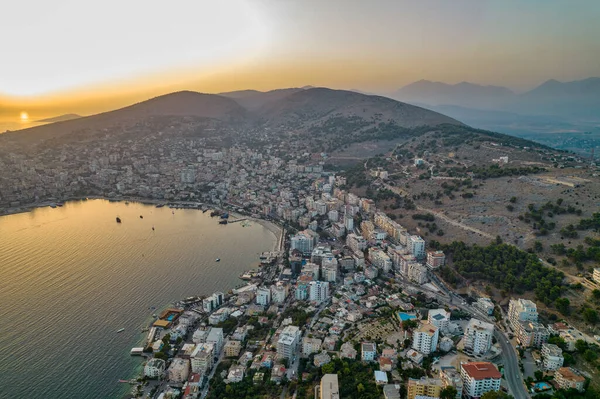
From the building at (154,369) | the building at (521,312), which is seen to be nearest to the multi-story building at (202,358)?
the building at (154,369)

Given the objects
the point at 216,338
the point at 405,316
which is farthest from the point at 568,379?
the point at 216,338

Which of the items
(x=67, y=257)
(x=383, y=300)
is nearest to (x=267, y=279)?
(x=383, y=300)

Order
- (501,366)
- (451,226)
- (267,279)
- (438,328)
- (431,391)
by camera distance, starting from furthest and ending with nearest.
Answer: (451,226), (267,279), (438,328), (501,366), (431,391)

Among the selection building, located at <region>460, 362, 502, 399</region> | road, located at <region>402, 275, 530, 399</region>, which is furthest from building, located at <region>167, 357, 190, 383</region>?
road, located at <region>402, 275, 530, 399</region>

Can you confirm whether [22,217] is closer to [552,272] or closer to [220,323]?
[220,323]

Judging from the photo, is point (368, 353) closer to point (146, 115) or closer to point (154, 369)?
point (154, 369)

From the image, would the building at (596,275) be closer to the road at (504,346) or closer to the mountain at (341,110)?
the road at (504,346)
